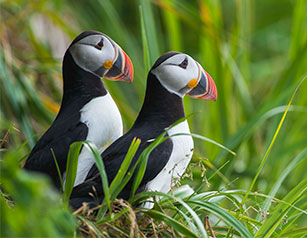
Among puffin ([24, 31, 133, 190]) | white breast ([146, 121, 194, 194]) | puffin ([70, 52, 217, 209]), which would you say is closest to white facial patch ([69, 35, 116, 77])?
puffin ([24, 31, 133, 190])

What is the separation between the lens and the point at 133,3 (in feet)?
13.8

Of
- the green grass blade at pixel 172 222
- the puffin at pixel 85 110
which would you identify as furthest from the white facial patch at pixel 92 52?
the green grass blade at pixel 172 222

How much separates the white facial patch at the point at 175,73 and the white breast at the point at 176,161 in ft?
0.29

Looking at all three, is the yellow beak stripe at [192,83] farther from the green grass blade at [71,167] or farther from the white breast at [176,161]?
the green grass blade at [71,167]

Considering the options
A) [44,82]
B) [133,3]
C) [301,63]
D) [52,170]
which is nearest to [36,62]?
[44,82]

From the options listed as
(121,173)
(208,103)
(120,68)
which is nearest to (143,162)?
(121,173)

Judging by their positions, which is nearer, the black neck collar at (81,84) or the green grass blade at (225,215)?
the green grass blade at (225,215)

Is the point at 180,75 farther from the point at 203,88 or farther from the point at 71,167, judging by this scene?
the point at 71,167

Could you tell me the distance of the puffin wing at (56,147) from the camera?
1116mm

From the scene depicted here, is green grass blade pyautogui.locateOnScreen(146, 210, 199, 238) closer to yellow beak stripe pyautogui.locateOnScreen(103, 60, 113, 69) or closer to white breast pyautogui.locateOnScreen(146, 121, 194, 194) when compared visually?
white breast pyautogui.locateOnScreen(146, 121, 194, 194)

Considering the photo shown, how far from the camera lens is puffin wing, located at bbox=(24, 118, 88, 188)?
3.66 feet

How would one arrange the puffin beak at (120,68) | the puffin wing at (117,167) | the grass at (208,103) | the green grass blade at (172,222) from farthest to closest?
the grass at (208,103), the puffin beak at (120,68), the puffin wing at (117,167), the green grass blade at (172,222)

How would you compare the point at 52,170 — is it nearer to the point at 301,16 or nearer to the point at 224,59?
the point at 224,59

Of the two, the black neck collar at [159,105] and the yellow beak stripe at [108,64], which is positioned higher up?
the yellow beak stripe at [108,64]
